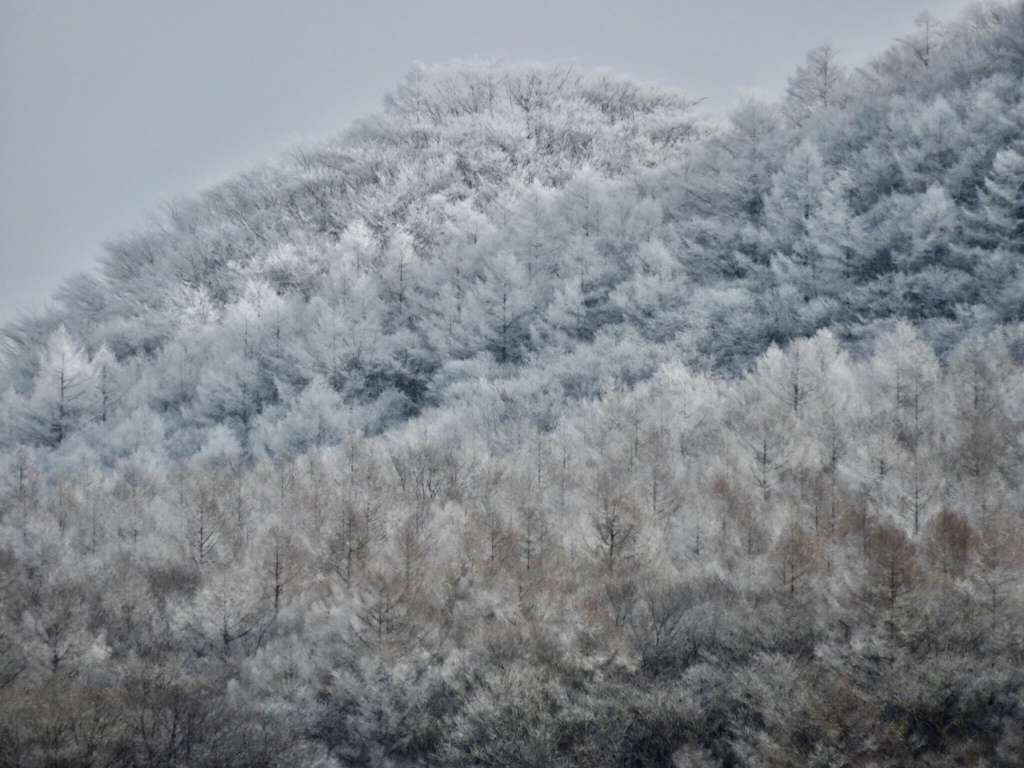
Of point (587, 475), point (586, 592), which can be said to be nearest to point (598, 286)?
point (587, 475)

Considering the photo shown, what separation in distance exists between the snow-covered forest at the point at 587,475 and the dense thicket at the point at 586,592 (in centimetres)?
16

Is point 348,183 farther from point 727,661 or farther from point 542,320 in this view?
point 727,661

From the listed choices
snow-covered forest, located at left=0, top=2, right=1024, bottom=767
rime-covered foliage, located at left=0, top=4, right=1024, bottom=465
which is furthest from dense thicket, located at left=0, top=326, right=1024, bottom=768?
rime-covered foliage, located at left=0, top=4, right=1024, bottom=465

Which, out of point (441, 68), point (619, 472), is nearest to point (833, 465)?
point (619, 472)

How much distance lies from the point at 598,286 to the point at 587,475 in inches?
782

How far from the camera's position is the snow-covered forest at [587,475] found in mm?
31438

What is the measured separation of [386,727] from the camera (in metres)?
32.4

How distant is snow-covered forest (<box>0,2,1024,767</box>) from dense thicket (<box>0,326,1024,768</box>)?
0.53 ft

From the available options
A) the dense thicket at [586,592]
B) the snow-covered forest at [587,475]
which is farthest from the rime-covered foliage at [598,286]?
the dense thicket at [586,592]

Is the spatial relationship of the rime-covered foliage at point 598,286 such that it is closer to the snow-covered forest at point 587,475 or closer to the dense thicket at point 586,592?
the snow-covered forest at point 587,475

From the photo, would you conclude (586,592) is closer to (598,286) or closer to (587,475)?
(587,475)

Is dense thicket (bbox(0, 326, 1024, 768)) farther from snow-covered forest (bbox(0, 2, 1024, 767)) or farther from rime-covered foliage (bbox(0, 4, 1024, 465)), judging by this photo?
rime-covered foliage (bbox(0, 4, 1024, 465))

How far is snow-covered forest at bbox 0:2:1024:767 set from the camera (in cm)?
3144

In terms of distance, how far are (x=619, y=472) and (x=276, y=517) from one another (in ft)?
59.5
